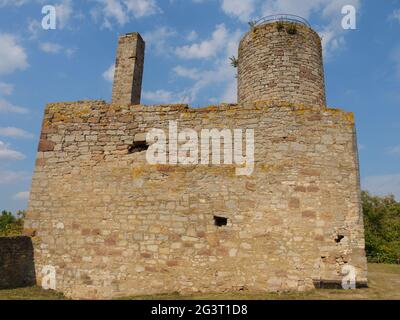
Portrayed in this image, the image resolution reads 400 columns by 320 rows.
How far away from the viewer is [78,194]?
Answer: 783 cm

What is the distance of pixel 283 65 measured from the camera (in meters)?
10.1

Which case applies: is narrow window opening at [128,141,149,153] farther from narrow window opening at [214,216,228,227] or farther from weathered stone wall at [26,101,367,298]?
narrow window opening at [214,216,228,227]

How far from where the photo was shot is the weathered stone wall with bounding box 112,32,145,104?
9.90 m

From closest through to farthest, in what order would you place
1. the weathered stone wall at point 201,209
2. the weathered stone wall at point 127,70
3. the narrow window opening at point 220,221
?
the weathered stone wall at point 201,209
the narrow window opening at point 220,221
the weathered stone wall at point 127,70

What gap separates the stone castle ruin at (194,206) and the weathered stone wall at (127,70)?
5.42 ft

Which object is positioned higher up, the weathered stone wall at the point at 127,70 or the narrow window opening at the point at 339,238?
the weathered stone wall at the point at 127,70

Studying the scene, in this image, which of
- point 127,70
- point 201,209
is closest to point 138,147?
point 201,209

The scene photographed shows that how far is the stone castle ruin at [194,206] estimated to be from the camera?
268 inches

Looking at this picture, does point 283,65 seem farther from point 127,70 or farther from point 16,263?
point 16,263

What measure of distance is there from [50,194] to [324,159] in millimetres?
6643

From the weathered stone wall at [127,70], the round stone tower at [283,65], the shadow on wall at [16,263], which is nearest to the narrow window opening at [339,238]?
the round stone tower at [283,65]

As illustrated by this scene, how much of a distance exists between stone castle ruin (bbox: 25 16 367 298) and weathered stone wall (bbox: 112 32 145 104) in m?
1.65

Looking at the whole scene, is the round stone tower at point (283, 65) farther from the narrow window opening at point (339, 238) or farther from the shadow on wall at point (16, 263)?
the shadow on wall at point (16, 263)

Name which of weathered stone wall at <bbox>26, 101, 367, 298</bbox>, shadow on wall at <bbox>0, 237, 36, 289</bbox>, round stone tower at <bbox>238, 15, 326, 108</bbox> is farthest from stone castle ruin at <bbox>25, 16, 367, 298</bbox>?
round stone tower at <bbox>238, 15, 326, 108</bbox>
